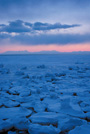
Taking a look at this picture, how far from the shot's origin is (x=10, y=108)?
192cm

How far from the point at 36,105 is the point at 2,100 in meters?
0.65

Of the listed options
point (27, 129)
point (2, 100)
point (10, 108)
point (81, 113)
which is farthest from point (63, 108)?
point (2, 100)

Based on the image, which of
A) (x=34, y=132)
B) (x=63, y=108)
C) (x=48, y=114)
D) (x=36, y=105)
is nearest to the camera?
(x=34, y=132)

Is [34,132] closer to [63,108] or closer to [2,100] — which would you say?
[63,108]

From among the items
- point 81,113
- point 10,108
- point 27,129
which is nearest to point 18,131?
point 27,129

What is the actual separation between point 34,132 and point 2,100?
1098 mm

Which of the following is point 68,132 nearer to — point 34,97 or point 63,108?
point 63,108

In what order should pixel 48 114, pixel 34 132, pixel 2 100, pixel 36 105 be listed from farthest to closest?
1. pixel 2 100
2. pixel 36 105
3. pixel 48 114
4. pixel 34 132

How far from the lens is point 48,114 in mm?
1703

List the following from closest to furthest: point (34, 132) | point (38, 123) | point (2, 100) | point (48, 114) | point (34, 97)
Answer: point (34, 132) < point (38, 123) < point (48, 114) < point (2, 100) < point (34, 97)

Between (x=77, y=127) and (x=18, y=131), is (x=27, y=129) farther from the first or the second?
(x=77, y=127)

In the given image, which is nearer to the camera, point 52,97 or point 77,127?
point 77,127

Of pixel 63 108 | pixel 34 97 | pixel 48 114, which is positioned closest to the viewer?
pixel 48 114

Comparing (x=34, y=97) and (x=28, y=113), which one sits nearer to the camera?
(x=28, y=113)
